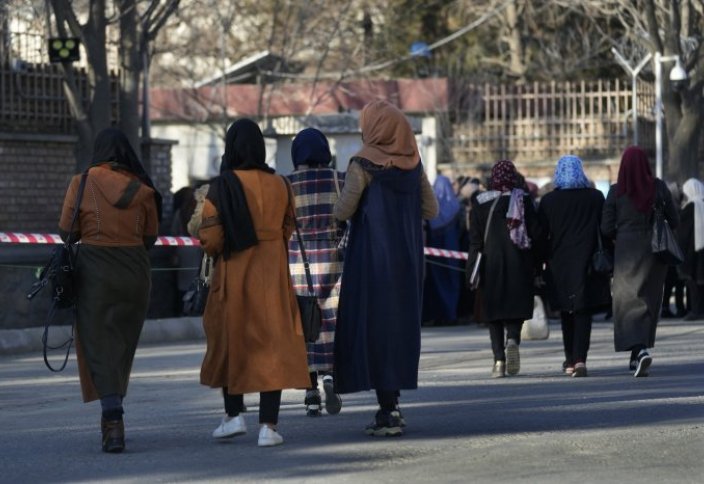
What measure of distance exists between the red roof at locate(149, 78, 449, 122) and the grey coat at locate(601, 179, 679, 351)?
2227cm

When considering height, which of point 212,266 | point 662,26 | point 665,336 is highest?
point 662,26

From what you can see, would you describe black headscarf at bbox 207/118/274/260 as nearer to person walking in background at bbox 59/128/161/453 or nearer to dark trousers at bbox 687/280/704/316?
person walking in background at bbox 59/128/161/453

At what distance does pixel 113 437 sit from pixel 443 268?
11992mm

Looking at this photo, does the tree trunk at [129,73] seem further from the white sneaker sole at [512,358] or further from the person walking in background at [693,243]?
the white sneaker sole at [512,358]

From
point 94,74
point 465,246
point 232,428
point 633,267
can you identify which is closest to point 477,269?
point 633,267

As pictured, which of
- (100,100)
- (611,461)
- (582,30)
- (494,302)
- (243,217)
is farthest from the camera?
(582,30)

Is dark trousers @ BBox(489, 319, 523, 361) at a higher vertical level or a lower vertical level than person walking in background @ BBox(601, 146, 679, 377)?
lower

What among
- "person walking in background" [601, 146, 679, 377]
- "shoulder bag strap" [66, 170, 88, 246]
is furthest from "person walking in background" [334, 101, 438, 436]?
"person walking in background" [601, 146, 679, 377]

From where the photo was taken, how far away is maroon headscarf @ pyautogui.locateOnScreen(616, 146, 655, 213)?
12852 mm

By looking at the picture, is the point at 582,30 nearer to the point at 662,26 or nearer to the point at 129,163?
the point at 662,26

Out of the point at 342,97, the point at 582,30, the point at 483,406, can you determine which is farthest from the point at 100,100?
the point at 582,30

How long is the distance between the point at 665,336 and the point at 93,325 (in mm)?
9828

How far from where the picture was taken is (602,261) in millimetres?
13086

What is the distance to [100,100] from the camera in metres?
21.8
